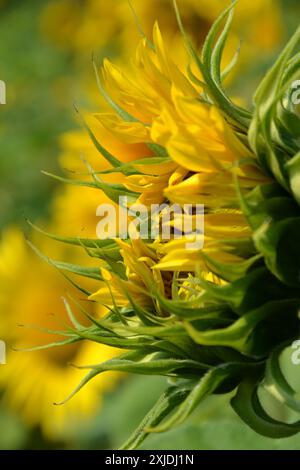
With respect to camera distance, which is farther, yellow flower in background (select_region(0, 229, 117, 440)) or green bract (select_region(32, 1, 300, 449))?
yellow flower in background (select_region(0, 229, 117, 440))

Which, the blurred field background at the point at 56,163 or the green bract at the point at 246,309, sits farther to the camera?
the blurred field background at the point at 56,163

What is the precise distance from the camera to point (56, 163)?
4.25 metres

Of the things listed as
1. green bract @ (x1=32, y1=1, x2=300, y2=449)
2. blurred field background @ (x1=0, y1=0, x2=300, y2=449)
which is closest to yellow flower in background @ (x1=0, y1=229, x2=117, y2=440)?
blurred field background @ (x1=0, y1=0, x2=300, y2=449)

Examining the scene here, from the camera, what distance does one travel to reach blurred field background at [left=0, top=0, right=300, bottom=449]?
344 centimetres

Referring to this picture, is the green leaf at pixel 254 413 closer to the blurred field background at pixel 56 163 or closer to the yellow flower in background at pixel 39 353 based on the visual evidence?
the blurred field background at pixel 56 163

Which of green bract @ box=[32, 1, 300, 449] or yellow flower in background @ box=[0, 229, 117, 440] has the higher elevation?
green bract @ box=[32, 1, 300, 449]

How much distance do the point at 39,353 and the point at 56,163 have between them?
993 mm

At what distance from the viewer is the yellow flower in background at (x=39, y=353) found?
343 cm

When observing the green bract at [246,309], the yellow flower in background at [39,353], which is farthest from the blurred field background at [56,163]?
the green bract at [246,309]

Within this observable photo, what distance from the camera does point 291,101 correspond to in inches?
56.6

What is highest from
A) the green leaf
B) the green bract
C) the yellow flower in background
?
the green bract

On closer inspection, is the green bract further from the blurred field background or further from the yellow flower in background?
the yellow flower in background

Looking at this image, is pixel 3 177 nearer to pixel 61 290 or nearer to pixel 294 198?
pixel 61 290
